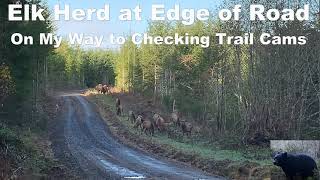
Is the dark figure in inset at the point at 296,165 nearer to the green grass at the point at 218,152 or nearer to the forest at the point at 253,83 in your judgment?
the green grass at the point at 218,152

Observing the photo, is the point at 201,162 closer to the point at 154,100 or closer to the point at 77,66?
the point at 154,100

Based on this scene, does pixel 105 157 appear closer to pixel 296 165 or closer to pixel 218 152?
pixel 218 152

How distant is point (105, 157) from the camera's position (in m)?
23.1

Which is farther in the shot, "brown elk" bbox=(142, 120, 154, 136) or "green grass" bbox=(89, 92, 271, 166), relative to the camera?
"brown elk" bbox=(142, 120, 154, 136)

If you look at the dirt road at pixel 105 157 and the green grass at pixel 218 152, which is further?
the green grass at pixel 218 152

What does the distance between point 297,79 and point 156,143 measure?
8433 millimetres

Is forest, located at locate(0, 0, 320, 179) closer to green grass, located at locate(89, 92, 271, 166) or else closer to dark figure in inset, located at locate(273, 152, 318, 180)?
green grass, located at locate(89, 92, 271, 166)

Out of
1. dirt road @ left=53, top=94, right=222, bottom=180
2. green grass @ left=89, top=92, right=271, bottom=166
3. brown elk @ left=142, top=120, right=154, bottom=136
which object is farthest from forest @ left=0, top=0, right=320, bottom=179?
brown elk @ left=142, top=120, right=154, bottom=136

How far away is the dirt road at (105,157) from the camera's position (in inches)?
698

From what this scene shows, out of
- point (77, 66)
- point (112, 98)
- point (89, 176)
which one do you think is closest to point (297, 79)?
point (89, 176)

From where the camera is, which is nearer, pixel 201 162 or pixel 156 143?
pixel 201 162

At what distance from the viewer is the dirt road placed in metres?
17.7

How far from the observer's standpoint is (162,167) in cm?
1980

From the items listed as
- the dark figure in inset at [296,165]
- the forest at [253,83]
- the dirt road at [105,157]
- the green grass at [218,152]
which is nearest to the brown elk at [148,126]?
the green grass at [218,152]
